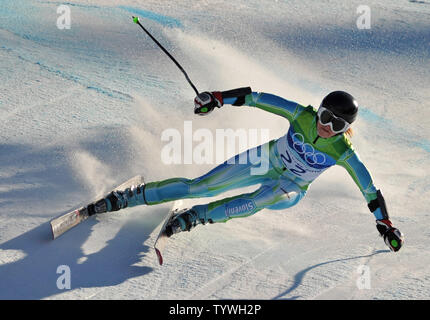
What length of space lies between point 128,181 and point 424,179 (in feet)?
9.37

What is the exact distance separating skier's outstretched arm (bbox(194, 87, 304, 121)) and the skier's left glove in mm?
916

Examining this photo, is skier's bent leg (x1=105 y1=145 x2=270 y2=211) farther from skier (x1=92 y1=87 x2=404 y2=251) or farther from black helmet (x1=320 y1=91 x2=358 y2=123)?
black helmet (x1=320 y1=91 x2=358 y2=123)

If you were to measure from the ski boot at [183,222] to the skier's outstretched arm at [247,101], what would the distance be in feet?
2.35

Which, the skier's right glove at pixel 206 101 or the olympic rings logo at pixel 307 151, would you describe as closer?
the olympic rings logo at pixel 307 151

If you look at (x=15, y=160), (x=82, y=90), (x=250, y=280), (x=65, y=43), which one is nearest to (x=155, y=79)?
(x=82, y=90)

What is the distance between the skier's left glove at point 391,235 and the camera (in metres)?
3.81

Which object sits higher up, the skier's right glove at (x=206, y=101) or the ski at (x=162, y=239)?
the skier's right glove at (x=206, y=101)

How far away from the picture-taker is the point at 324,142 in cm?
400

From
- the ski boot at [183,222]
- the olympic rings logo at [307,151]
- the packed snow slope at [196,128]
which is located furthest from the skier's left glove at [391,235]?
the ski boot at [183,222]

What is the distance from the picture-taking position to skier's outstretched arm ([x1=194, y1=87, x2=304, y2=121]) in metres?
4.16

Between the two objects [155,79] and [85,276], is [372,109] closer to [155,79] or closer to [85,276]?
[155,79]

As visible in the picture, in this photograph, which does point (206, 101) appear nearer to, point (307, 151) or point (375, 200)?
point (307, 151)

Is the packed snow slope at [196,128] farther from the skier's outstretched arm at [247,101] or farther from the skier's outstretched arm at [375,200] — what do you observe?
the skier's outstretched arm at [247,101]

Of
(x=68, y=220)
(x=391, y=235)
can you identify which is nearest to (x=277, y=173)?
(x=391, y=235)
